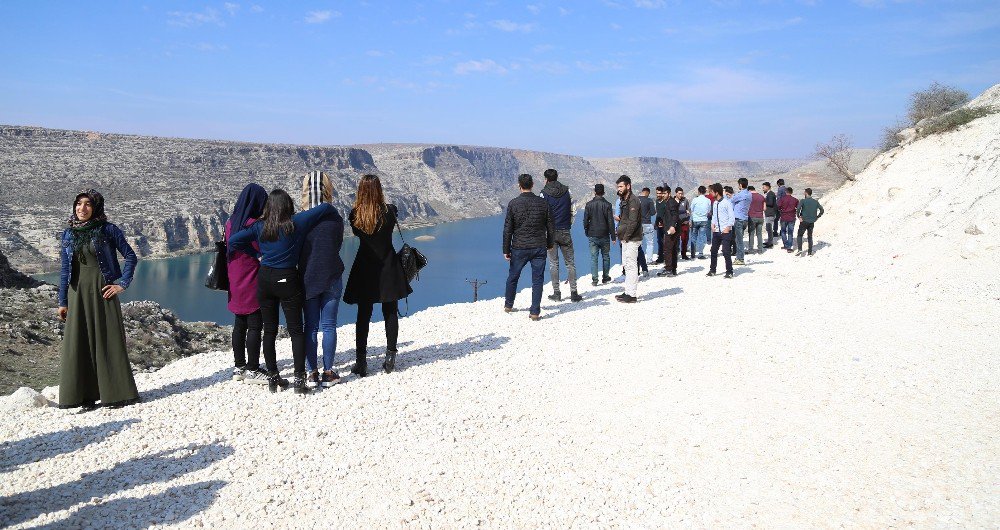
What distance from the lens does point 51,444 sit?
4.98 meters

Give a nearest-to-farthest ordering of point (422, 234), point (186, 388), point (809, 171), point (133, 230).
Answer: point (186, 388) < point (809, 171) < point (133, 230) < point (422, 234)

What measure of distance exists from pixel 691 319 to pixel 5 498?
7.87 m

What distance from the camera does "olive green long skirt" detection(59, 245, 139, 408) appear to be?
559 centimetres

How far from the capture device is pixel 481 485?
4328 millimetres

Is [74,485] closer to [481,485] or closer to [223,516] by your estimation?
[223,516]

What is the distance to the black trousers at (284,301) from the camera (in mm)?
5582

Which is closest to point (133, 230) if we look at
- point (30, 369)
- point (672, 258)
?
point (30, 369)

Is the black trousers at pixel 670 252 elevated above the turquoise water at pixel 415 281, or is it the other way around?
the black trousers at pixel 670 252

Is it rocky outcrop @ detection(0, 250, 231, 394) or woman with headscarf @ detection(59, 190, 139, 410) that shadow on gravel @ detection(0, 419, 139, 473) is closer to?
woman with headscarf @ detection(59, 190, 139, 410)

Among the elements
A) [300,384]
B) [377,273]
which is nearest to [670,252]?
[377,273]

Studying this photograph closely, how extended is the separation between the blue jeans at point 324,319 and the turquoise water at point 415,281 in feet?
174

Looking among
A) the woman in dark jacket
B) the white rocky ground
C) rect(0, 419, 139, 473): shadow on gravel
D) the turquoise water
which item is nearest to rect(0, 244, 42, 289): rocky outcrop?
the white rocky ground

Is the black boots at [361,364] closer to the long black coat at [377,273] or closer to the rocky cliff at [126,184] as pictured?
the long black coat at [377,273]

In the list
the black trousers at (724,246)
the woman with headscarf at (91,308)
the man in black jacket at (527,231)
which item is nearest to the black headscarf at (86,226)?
the woman with headscarf at (91,308)
